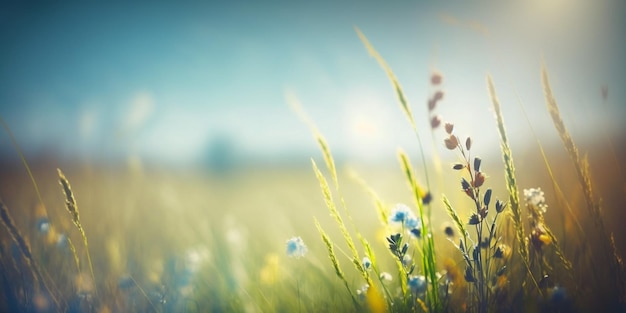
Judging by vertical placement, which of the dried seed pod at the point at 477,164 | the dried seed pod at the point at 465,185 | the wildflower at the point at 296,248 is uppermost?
the dried seed pod at the point at 477,164

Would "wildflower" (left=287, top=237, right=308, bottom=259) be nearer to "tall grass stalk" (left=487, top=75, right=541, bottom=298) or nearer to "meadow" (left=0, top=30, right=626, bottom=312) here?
"meadow" (left=0, top=30, right=626, bottom=312)

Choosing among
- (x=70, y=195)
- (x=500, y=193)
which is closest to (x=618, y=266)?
(x=500, y=193)

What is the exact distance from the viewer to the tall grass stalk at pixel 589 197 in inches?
49.3

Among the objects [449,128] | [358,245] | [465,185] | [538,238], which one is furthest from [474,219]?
[358,245]

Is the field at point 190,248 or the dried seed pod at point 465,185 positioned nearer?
the dried seed pod at point 465,185

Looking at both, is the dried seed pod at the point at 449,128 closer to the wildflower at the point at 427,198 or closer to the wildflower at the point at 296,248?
the wildflower at the point at 427,198

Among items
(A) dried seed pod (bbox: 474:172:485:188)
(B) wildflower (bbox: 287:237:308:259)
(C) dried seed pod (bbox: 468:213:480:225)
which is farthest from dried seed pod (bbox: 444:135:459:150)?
(B) wildflower (bbox: 287:237:308:259)

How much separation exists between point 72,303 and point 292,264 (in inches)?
55.4

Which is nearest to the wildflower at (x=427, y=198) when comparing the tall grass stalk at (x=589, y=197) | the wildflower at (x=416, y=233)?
the wildflower at (x=416, y=233)

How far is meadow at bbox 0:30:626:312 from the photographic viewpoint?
132 centimetres

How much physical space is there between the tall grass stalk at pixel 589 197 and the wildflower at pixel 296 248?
1.09 meters

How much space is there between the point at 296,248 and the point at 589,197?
1118mm

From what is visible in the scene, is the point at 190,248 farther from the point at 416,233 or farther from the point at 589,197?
the point at 589,197

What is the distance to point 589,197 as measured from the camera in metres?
1.31
